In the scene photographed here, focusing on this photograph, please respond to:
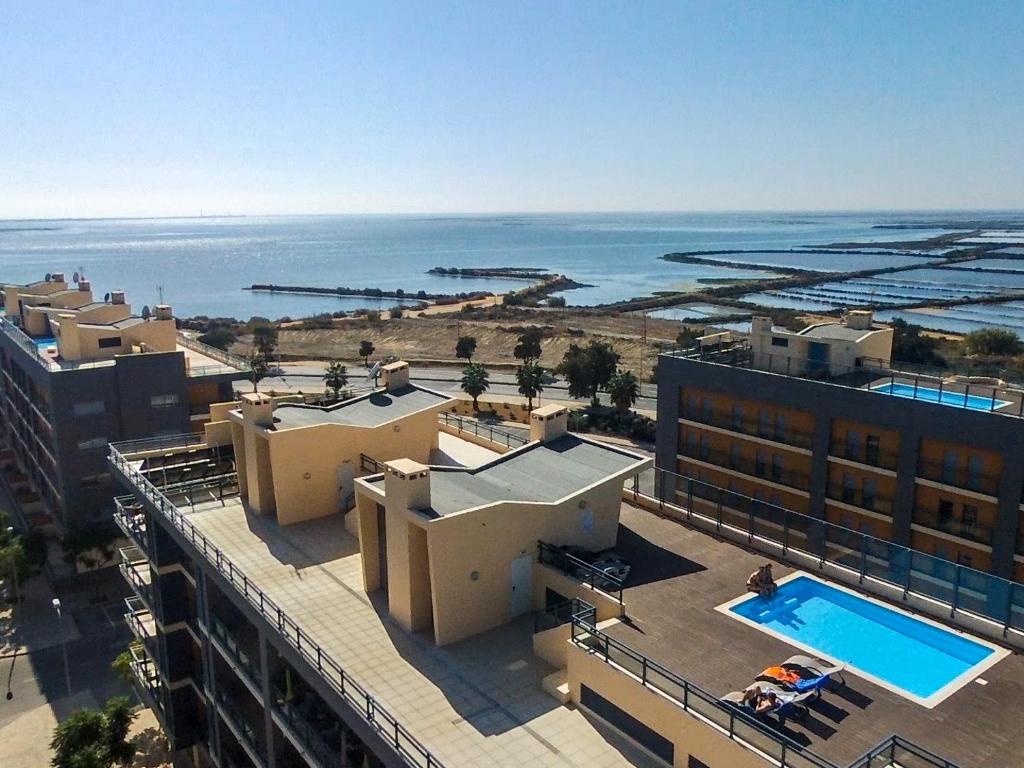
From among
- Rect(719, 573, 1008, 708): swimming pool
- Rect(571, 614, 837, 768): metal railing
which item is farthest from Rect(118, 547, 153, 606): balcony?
Rect(719, 573, 1008, 708): swimming pool

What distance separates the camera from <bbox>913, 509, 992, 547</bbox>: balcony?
3400cm

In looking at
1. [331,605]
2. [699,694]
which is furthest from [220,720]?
[699,694]

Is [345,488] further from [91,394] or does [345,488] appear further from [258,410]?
[91,394]

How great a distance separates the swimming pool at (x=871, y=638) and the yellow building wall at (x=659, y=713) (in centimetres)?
304

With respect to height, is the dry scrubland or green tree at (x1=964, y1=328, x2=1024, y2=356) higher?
green tree at (x1=964, y1=328, x2=1024, y2=356)

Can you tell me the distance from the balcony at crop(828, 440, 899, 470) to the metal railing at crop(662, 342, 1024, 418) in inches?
109

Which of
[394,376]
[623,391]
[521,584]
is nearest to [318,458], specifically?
[394,376]

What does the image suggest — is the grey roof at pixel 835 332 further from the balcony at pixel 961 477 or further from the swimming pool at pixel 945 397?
the balcony at pixel 961 477

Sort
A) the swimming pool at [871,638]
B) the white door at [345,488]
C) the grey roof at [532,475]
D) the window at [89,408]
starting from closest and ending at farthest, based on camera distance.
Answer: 1. the swimming pool at [871,638]
2. the grey roof at [532,475]
3. the white door at [345,488]
4. the window at [89,408]

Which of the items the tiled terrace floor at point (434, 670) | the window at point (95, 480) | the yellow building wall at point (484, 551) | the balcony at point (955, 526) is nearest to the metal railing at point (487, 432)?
the tiled terrace floor at point (434, 670)

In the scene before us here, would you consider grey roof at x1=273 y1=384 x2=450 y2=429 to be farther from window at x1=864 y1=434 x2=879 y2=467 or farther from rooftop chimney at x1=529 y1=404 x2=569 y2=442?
window at x1=864 y1=434 x2=879 y2=467

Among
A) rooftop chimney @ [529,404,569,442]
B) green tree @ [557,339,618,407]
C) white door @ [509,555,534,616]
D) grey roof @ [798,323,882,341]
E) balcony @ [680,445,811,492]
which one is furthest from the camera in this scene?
green tree @ [557,339,618,407]

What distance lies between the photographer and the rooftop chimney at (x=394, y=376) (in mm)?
32375

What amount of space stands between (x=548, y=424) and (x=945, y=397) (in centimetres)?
2233
